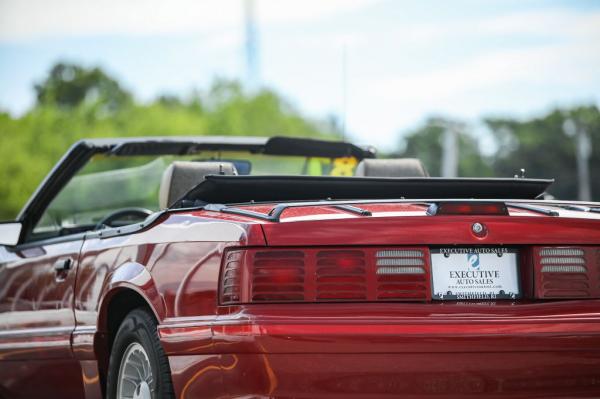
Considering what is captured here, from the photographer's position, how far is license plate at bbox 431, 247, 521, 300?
4430 mm

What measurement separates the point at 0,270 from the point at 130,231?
1918mm

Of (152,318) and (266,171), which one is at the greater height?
(266,171)

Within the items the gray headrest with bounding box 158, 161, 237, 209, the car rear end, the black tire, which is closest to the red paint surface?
the car rear end

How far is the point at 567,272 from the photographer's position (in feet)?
15.0

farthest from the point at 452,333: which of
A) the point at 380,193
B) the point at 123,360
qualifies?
the point at 123,360

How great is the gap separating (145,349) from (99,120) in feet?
264

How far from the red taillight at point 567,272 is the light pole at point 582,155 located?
64.7 metres

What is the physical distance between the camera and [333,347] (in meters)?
4.19

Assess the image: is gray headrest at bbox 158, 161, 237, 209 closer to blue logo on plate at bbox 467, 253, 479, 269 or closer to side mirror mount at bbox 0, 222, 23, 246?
side mirror mount at bbox 0, 222, 23, 246

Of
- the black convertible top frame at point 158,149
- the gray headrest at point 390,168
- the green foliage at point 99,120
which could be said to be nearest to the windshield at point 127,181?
the black convertible top frame at point 158,149

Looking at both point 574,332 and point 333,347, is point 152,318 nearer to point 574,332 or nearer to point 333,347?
point 333,347

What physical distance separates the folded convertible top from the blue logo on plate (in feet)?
3.02

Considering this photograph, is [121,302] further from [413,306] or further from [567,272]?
[567,272]

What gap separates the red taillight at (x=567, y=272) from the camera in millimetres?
4527
